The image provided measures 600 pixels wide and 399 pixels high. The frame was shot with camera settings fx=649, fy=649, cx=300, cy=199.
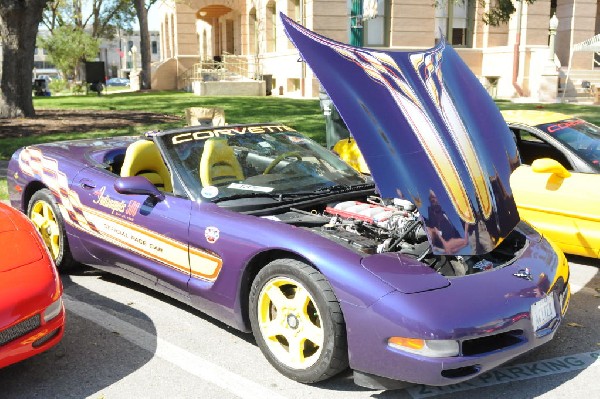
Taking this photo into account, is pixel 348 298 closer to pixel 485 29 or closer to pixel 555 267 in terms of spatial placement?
pixel 555 267

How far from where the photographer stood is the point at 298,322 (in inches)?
142

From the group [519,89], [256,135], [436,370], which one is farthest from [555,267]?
[519,89]

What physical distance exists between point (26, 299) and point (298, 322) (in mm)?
1467

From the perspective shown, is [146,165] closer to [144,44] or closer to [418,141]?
[418,141]

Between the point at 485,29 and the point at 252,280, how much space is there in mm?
26304

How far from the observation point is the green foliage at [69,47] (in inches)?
1682

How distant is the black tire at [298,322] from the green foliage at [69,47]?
4257 centimetres

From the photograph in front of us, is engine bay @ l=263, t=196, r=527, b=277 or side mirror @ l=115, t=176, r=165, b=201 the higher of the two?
side mirror @ l=115, t=176, r=165, b=201

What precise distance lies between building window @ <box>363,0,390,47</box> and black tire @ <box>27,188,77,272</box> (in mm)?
22768

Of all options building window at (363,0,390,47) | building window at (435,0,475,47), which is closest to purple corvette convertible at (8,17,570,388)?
building window at (363,0,390,47)

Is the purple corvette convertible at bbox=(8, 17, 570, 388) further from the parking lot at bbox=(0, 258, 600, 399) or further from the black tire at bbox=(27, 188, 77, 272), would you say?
the black tire at bbox=(27, 188, 77, 272)

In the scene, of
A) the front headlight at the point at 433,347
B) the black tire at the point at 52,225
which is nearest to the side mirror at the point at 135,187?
the black tire at the point at 52,225

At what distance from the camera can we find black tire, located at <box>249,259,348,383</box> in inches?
133

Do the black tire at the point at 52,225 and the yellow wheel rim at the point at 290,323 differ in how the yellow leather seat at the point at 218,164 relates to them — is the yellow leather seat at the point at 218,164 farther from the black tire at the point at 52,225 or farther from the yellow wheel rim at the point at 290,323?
the black tire at the point at 52,225
